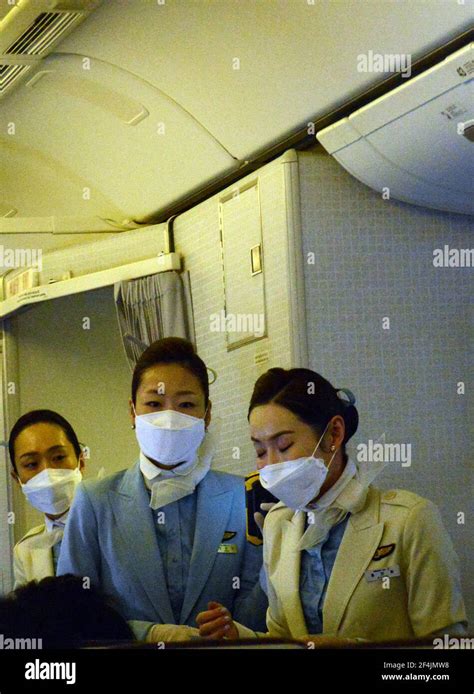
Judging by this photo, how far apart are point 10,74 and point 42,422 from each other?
182cm

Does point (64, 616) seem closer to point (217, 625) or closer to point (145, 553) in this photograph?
point (145, 553)

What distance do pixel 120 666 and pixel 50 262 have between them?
2083 millimetres

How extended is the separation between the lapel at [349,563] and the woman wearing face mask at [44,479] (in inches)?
44.3

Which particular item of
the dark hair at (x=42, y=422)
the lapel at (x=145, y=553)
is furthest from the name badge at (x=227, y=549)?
the dark hair at (x=42, y=422)

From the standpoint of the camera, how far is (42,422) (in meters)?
4.86

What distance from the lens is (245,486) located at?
427 centimetres

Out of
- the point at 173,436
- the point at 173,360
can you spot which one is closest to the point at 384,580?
the point at 173,436

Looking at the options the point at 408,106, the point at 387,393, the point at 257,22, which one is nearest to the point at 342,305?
the point at 387,393

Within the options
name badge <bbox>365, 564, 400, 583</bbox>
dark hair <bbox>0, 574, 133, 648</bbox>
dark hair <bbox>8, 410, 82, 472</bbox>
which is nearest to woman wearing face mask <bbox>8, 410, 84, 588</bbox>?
dark hair <bbox>8, 410, 82, 472</bbox>

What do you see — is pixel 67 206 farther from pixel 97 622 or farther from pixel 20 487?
pixel 97 622

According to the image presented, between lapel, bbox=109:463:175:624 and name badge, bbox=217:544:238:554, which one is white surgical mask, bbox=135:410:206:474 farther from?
name badge, bbox=217:544:238:554

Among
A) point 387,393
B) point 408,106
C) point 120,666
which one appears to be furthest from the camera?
point 387,393

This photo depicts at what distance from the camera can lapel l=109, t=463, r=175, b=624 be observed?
4.19m

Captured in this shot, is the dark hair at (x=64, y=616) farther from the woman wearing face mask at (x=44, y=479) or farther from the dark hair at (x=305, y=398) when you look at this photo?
the dark hair at (x=305, y=398)
